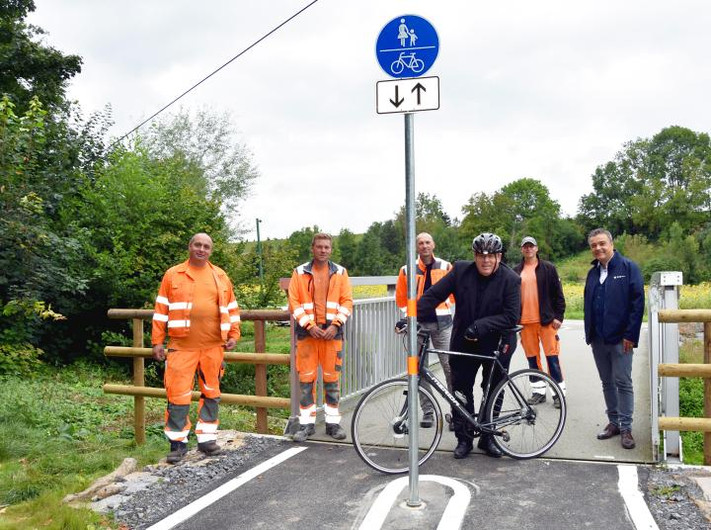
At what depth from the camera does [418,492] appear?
488 centimetres

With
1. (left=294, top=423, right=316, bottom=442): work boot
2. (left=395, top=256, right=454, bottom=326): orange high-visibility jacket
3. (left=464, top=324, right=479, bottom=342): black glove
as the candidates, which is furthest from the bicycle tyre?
(left=294, top=423, right=316, bottom=442): work boot

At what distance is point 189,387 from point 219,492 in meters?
1.15

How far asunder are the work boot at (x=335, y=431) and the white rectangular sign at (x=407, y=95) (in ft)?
10.6

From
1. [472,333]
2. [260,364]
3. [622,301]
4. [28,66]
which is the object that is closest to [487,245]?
[472,333]

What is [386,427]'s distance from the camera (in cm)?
566

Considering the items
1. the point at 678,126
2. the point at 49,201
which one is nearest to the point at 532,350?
the point at 49,201

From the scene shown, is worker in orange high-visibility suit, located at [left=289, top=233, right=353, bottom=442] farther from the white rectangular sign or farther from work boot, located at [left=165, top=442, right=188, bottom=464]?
the white rectangular sign

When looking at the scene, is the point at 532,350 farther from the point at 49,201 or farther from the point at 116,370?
the point at 116,370

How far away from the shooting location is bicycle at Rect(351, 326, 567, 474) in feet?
18.3

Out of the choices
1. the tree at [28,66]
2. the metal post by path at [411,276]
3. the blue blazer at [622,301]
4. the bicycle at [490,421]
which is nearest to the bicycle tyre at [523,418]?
the bicycle at [490,421]

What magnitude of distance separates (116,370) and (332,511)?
10606 millimetres

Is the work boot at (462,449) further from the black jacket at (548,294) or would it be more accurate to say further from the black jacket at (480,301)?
the black jacket at (548,294)

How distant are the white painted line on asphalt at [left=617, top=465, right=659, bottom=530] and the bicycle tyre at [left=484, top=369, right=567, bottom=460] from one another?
636 millimetres

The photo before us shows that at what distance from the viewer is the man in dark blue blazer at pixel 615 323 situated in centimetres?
596
